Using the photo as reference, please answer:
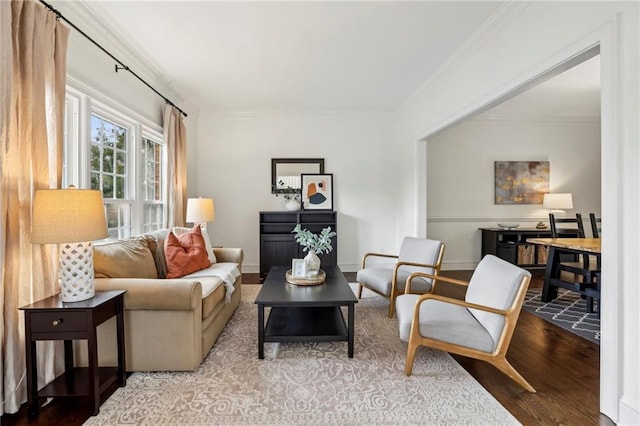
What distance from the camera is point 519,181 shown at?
547cm

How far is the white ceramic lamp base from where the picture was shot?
1840 millimetres

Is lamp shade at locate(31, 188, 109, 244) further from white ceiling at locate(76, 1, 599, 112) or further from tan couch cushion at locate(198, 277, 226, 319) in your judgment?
white ceiling at locate(76, 1, 599, 112)

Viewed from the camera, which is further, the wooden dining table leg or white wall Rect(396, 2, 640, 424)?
the wooden dining table leg

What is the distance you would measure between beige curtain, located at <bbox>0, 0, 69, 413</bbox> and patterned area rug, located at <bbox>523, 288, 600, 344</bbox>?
4.28m

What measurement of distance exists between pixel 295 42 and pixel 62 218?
2444 millimetres

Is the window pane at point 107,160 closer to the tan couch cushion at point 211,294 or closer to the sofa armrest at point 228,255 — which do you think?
the sofa armrest at point 228,255

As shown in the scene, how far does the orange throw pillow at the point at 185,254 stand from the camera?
2.91 meters

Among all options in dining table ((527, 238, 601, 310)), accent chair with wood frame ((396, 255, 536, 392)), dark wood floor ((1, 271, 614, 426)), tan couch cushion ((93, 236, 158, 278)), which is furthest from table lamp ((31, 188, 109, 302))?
dining table ((527, 238, 601, 310))

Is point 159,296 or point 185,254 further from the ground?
point 185,254

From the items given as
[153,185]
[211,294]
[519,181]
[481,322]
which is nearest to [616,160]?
[481,322]

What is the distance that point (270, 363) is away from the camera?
229 centimetres

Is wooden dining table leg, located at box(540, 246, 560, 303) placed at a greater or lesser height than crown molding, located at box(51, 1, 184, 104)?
lesser

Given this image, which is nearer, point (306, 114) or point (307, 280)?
point (307, 280)

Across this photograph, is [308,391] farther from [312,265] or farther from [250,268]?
[250,268]
